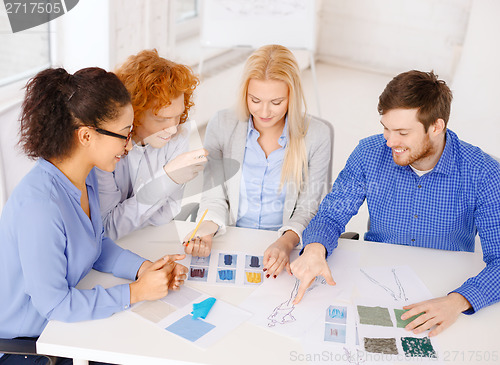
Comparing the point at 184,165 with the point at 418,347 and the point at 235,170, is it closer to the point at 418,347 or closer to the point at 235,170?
the point at 235,170

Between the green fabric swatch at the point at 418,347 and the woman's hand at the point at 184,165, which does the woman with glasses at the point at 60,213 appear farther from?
the green fabric swatch at the point at 418,347

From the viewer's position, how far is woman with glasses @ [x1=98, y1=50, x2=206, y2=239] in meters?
1.83

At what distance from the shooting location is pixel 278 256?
5.45ft

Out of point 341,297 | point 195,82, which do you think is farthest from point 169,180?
point 341,297

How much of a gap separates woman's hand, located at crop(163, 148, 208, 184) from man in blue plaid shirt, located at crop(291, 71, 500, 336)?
435mm

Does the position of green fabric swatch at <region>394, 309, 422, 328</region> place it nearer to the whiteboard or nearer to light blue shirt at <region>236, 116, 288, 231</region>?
light blue shirt at <region>236, 116, 288, 231</region>

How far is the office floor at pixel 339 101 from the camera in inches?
175

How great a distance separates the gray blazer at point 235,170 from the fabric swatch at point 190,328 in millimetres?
650

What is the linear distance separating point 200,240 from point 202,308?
0.32 metres

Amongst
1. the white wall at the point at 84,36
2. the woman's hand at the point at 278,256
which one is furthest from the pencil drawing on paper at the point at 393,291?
the white wall at the point at 84,36

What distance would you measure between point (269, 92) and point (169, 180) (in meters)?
0.47

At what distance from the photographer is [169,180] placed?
1.88 m

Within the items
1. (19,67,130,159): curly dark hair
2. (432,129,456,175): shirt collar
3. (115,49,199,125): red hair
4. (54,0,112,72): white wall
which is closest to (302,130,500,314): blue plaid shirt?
(432,129,456,175): shirt collar

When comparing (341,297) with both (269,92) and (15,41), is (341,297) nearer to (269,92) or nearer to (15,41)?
(269,92)
